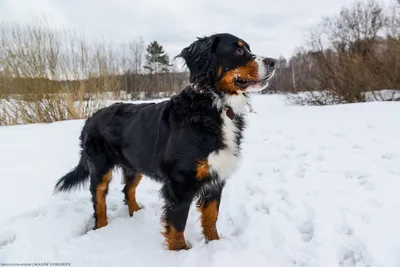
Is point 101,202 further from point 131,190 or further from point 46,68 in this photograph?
point 46,68

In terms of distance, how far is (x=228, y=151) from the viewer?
7.94ft

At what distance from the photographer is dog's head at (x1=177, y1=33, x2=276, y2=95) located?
248cm

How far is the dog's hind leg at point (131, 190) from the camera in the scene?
3.28 metres

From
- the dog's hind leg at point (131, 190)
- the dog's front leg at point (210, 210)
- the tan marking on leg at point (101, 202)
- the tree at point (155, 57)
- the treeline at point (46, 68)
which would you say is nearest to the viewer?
the dog's front leg at point (210, 210)

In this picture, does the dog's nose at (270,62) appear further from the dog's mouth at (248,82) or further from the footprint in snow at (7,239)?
the footprint in snow at (7,239)

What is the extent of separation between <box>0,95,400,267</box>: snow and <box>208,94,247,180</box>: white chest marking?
0.70 meters

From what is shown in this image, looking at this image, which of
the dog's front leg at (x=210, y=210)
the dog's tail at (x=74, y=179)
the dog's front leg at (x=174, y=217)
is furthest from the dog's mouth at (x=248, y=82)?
the dog's tail at (x=74, y=179)

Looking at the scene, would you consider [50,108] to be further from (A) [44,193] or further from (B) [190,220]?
(B) [190,220]

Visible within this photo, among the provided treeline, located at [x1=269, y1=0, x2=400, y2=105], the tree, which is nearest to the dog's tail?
treeline, located at [x1=269, y1=0, x2=400, y2=105]

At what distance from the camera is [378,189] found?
3207 mm

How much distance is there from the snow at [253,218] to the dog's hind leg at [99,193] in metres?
0.13

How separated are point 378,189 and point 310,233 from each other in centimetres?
124

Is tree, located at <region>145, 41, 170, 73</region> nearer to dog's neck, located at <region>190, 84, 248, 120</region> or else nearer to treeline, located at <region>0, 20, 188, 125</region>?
treeline, located at <region>0, 20, 188, 125</region>

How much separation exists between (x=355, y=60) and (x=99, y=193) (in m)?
15.7
